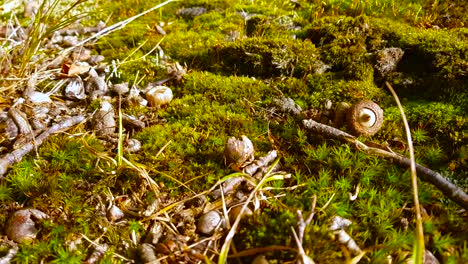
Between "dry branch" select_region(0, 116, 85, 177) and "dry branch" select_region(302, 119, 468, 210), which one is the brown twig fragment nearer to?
"dry branch" select_region(302, 119, 468, 210)

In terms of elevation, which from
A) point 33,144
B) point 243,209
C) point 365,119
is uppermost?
point 365,119

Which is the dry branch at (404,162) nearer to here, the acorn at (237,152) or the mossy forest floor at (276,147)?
the mossy forest floor at (276,147)

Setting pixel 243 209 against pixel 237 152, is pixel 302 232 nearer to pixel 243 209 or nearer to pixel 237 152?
pixel 243 209

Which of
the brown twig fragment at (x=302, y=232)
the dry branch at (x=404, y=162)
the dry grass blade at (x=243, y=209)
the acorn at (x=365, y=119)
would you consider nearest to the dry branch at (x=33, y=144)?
the dry grass blade at (x=243, y=209)

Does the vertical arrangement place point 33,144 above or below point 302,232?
below

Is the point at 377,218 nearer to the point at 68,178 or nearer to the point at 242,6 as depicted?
the point at 68,178

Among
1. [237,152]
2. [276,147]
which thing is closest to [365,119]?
[276,147]

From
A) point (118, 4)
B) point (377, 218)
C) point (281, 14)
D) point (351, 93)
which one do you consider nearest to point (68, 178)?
point (377, 218)
